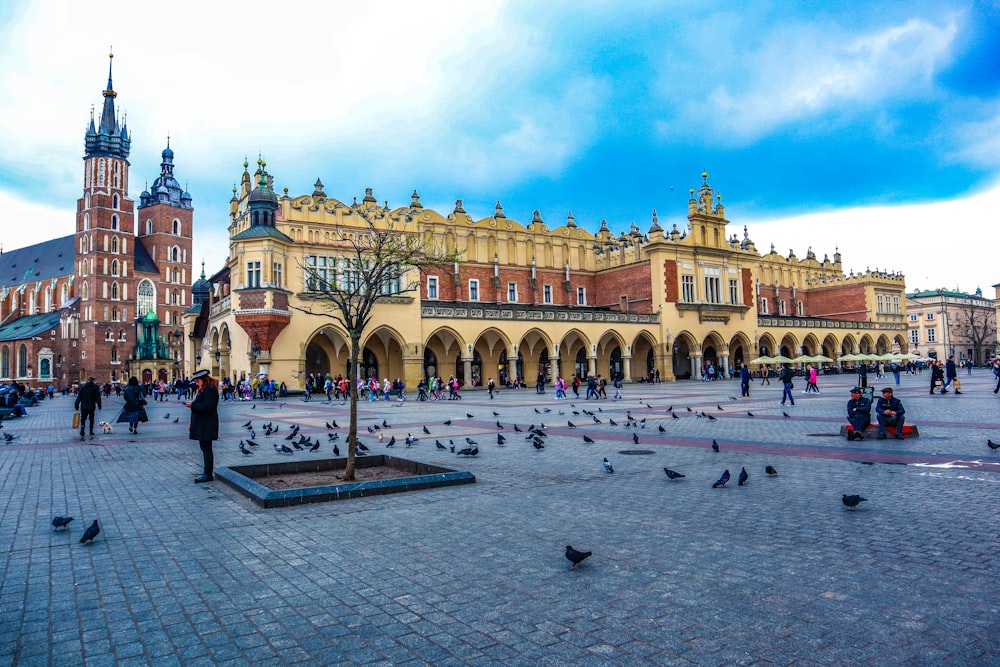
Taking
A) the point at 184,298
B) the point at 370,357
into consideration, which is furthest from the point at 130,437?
the point at 184,298

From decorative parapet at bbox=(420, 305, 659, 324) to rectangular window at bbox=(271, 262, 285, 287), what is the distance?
8.84 metres

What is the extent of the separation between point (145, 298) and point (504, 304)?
69.8 meters

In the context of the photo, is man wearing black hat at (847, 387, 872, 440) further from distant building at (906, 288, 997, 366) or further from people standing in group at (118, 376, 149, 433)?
distant building at (906, 288, 997, 366)

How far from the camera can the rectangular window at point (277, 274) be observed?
3866cm

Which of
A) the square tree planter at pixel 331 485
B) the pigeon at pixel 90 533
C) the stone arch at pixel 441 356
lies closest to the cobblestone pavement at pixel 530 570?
the pigeon at pixel 90 533

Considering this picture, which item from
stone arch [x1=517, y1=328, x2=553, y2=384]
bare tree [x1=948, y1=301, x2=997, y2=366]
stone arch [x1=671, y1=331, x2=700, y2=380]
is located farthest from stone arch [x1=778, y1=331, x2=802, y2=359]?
bare tree [x1=948, y1=301, x2=997, y2=366]

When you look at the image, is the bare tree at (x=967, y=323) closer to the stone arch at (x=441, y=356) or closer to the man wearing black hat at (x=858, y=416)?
the stone arch at (x=441, y=356)

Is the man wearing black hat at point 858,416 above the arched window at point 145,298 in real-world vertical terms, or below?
below

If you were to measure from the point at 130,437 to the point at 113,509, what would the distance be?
1059 cm

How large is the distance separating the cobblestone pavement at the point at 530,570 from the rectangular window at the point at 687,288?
4547cm

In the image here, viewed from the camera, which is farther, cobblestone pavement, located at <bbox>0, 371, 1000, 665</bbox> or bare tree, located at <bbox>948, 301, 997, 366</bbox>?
bare tree, located at <bbox>948, 301, 997, 366</bbox>

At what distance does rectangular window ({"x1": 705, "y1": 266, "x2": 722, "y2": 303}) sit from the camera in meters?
56.5

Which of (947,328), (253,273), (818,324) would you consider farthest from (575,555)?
(947,328)

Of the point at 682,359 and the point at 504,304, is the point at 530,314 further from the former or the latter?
the point at 682,359
